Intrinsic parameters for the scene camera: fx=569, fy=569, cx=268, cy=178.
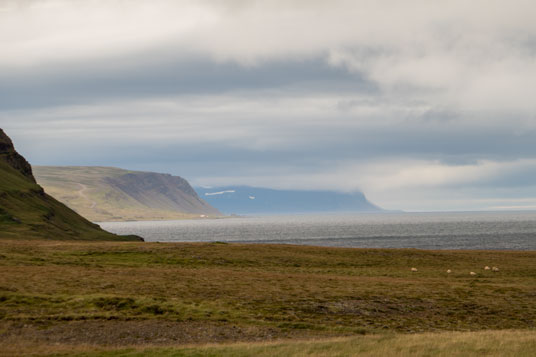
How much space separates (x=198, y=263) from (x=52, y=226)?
80229mm

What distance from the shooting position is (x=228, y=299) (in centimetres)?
4612

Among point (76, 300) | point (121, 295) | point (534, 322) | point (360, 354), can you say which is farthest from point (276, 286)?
point (360, 354)

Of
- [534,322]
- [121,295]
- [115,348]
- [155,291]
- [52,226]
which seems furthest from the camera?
[52,226]

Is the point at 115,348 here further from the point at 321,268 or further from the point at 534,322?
the point at 321,268

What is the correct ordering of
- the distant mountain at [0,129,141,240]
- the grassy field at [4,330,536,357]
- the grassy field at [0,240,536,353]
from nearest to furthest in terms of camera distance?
A: the grassy field at [4,330,536,357] → the grassy field at [0,240,536,353] → the distant mountain at [0,129,141,240]

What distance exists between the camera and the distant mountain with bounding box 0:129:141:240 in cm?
12738

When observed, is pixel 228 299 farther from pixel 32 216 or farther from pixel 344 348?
pixel 32 216

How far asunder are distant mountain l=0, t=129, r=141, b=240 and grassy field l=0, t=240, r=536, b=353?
52417 mm

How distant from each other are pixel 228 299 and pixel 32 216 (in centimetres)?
11604

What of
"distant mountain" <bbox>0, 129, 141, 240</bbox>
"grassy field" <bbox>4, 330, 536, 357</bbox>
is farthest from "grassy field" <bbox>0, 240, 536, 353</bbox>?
"distant mountain" <bbox>0, 129, 141, 240</bbox>

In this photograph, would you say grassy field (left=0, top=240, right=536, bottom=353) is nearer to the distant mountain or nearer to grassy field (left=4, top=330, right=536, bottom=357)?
grassy field (left=4, top=330, right=536, bottom=357)

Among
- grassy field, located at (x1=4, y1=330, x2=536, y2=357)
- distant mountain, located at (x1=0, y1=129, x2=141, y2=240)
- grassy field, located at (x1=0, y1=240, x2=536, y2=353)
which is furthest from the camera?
distant mountain, located at (x1=0, y1=129, x2=141, y2=240)

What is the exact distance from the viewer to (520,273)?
7169 centimetres

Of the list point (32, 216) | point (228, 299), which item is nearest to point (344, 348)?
point (228, 299)
